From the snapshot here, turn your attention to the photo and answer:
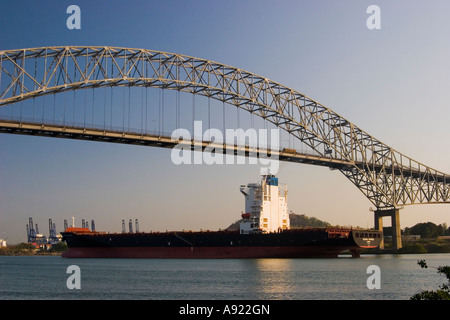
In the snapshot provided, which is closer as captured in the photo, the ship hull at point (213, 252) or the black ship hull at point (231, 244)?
the black ship hull at point (231, 244)

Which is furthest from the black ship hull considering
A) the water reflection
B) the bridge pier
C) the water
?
the water

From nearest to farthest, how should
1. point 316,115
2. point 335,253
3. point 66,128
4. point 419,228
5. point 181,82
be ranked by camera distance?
1. point 66,128
2. point 181,82
3. point 335,253
4. point 316,115
5. point 419,228

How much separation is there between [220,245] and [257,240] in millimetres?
4097

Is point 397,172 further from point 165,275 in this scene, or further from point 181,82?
point 165,275

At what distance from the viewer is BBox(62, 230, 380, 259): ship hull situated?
50281 mm

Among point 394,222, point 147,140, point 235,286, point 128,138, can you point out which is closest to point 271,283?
point 235,286

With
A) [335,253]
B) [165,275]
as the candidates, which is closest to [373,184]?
[335,253]

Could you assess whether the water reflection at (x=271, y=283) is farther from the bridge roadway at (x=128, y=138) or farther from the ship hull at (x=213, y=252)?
the bridge roadway at (x=128, y=138)

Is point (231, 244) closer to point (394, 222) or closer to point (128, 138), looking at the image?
point (128, 138)

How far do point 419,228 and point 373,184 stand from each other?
38.7m

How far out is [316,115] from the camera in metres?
63.9

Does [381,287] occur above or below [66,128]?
below

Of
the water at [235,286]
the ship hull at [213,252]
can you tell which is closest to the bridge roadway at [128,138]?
the ship hull at [213,252]

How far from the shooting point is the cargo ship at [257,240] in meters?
50.4
